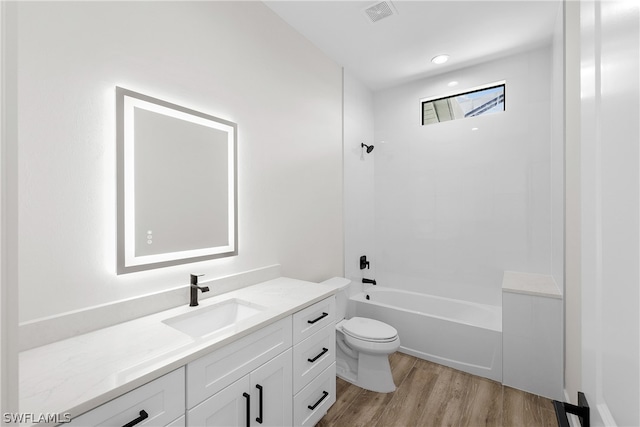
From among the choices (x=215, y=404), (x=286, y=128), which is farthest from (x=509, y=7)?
(x=215, y=404)

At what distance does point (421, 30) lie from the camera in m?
2.40

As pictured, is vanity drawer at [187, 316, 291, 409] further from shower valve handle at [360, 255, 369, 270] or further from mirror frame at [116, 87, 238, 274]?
shower valve handle at [360, 255, 369, 270]

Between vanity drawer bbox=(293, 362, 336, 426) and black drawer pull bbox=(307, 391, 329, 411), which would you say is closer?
vanity drawer bbox=(293, 362, 336, 426)

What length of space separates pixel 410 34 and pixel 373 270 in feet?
8.37

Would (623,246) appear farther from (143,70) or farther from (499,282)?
(499,282)

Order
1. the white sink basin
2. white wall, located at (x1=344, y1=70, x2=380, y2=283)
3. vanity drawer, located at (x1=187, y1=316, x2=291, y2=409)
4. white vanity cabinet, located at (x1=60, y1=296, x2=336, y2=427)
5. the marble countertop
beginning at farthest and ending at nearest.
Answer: white wall, located at (x1=344, y1=70, x2=380, y2=283) → the white sink basin → vanity drawer, located at (x1=187, y1=316, x2=291, y2=409) → white vanity cabinet, located at (x1=60, y1=296, x2=336, y2=427) → the marble countertop

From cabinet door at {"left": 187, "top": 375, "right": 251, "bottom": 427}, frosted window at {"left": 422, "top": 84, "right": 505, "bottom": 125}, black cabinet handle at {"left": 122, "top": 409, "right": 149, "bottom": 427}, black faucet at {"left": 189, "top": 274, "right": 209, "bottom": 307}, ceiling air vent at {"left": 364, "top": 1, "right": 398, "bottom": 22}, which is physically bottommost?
cabinet door at {"left": 187, "top": 375, "right": 251, "bottom": 427}

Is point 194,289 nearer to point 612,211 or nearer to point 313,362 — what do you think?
point 313,362

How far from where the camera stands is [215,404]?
1.15 metres

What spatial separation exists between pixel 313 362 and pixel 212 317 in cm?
66

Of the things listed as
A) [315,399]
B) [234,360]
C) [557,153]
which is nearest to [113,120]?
[234,360]

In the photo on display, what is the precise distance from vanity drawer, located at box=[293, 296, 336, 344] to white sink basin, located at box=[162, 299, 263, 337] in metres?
0.23

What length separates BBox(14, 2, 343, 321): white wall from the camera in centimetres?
111

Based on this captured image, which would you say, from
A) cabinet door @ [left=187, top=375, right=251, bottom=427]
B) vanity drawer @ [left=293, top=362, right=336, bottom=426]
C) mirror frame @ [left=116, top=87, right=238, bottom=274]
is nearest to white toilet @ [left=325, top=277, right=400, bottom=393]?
vanity drawer @ [left=293, top=362, right=336, bottom=426]
